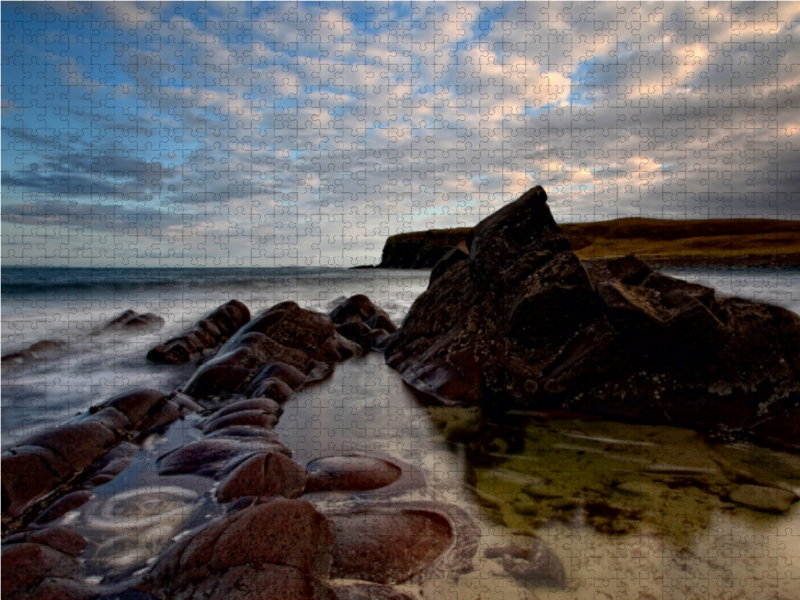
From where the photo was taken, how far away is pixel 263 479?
467cm

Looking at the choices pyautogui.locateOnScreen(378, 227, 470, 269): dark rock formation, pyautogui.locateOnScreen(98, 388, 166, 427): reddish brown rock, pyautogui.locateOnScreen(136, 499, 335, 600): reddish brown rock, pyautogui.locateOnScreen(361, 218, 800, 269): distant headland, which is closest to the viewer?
pyautogui.locateOnScreen(136, 499, 335, 600): reddish brown rock

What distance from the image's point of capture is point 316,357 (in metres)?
11.1

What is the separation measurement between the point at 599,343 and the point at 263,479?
201 inches

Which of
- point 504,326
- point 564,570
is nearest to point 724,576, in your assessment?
point 564,570

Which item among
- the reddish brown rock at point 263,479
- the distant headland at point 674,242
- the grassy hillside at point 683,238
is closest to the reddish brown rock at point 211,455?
the reddish brown rock at point 263,479

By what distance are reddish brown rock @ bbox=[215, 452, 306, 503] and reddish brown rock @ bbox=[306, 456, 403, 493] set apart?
182mm

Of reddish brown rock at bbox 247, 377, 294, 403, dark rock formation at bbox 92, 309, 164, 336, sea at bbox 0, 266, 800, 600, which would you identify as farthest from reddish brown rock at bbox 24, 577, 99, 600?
dark rock formation at bbox 92, 309, 164, 336

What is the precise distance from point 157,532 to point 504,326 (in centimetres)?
584

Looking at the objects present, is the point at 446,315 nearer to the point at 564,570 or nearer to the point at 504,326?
the point at 504,326

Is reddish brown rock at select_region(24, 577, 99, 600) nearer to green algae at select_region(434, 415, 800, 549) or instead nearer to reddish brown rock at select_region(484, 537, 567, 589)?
reddish brown rock at select_region(484, 537, 567, 589)

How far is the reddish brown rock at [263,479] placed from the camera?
4.60m

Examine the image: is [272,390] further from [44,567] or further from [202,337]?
[202,337]

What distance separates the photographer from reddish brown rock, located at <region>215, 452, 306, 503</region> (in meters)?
4.60

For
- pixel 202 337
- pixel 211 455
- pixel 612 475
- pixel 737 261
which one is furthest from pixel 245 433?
pixel 737 261
